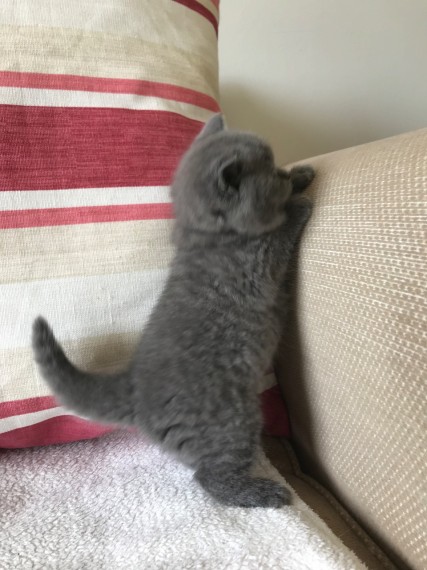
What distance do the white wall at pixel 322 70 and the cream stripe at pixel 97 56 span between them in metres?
0.43

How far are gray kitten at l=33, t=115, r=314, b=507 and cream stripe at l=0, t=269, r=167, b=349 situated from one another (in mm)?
34

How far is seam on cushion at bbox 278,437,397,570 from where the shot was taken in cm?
54

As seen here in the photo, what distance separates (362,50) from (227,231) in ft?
2.80

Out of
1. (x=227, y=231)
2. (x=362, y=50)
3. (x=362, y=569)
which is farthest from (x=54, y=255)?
(x=362, y=50)

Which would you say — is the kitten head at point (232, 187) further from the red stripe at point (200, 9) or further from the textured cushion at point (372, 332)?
the red stripe at point (200, 9)

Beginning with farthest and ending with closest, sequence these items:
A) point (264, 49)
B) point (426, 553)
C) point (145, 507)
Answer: point (264, 49), point (145, 507), point (426, 553)

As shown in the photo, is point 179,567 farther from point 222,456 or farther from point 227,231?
point 227,231

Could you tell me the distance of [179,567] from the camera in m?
0.49

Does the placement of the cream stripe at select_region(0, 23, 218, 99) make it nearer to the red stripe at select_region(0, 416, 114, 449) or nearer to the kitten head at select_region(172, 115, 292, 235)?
the kitten head at select_region(172, 115, 292, 235)

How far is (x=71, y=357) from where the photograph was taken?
65cm

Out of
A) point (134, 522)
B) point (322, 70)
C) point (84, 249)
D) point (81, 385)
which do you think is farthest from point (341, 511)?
point (322, 70)

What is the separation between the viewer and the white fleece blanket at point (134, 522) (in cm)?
50

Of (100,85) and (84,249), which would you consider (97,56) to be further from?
(84,249)

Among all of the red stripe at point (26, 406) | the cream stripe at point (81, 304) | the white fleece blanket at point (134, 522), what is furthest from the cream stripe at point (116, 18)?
the white fleece blanket at point (134, 522)
